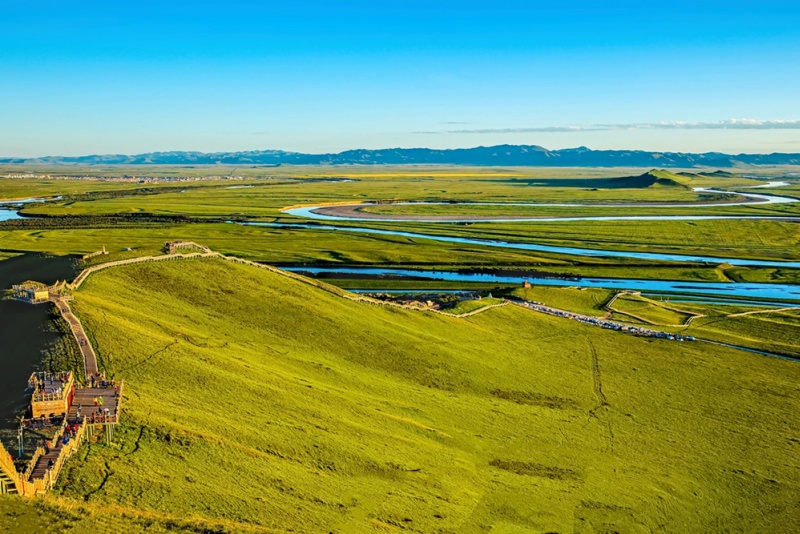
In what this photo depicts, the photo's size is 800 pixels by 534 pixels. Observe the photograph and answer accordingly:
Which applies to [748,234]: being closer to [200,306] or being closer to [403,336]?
[403,336]

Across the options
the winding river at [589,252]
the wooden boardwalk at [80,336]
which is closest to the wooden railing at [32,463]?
the wooden boardwalk at [80,336]

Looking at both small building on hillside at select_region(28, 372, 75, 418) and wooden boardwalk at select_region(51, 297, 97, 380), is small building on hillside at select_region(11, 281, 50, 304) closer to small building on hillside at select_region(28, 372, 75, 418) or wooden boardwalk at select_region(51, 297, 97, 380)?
wooden boardwalk at select_region(51, 297, 97, 380)

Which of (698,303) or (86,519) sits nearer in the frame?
(86,519)

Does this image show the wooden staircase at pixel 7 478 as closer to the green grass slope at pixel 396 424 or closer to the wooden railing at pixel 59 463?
the wooden railing at pixel 59 463

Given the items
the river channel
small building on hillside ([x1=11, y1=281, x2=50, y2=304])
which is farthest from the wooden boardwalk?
small building on hillside ([x1=11, y1=281, x2=50, y2=304])

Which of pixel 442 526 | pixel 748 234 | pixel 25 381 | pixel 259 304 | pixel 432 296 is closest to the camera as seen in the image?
pixel 442 526

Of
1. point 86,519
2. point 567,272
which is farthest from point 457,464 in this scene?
point 567,272

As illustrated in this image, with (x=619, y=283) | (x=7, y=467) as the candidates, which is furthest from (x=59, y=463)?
(x=619, y=283)
